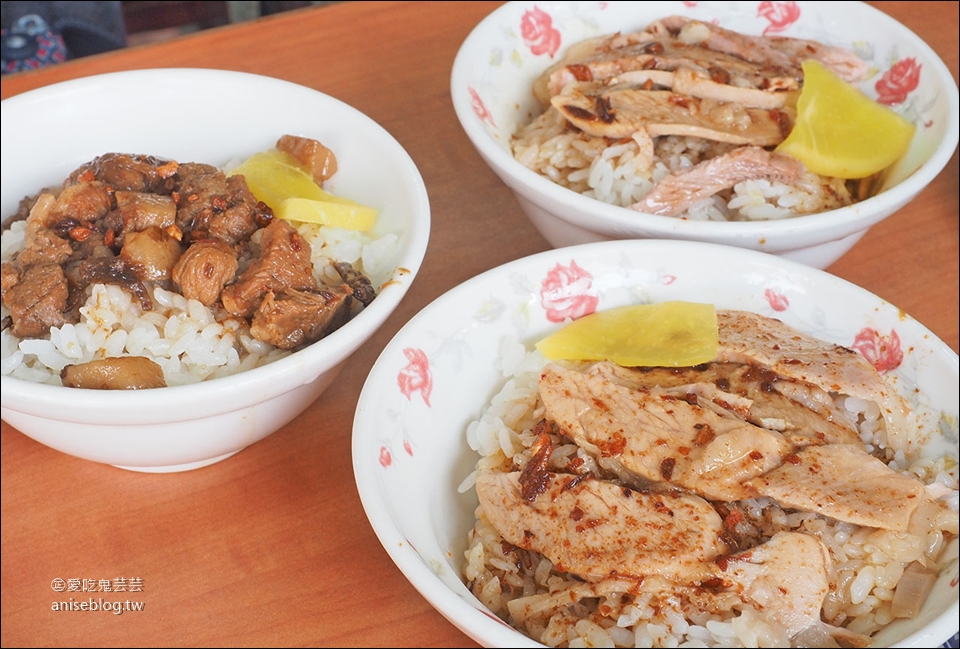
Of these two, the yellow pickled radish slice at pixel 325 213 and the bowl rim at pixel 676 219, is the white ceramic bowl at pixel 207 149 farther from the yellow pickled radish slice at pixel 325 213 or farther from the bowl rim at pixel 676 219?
the bowl rim at pixel 676 219

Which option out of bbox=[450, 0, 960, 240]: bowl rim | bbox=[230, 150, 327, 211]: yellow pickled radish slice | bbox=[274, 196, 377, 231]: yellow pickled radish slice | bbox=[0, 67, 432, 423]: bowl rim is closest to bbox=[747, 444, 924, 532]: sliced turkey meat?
bbox=[450, 0, 960, 240]: bowl rim

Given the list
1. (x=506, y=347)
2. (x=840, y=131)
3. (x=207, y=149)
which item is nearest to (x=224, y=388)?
(x=506, y=347)

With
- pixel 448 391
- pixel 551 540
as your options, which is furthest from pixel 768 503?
pixel 448 391

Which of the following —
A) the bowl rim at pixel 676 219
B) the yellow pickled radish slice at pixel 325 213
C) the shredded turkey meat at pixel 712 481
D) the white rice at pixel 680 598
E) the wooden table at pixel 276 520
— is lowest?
the wooden table at pixel 276 520

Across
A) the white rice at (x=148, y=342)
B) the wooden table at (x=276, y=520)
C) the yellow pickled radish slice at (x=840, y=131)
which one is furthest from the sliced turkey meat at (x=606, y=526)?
the yellow pickled radish slice at (x=840, y=131)

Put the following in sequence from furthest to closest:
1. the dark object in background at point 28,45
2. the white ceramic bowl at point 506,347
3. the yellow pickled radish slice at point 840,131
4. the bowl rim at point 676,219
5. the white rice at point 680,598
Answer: the dark object in background at point 28,45, the yellow pickled radish slice at point 840,131, the bowl rim at point 676,219, the white ceramic bowl at point 506,347, the white rice at point 680,598

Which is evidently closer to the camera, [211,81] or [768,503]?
[768,503]

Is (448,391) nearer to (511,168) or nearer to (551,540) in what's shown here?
(551,540)

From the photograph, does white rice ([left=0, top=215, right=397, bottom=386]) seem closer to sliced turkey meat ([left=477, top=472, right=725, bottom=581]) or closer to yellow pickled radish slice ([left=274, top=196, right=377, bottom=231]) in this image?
yellow pickled radish slice ([left=274, top=196, right=377, bottom=231])
